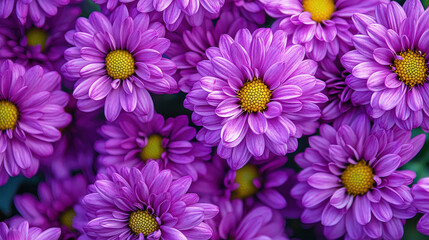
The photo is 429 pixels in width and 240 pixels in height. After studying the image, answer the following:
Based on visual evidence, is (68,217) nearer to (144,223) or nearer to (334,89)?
(144,223)

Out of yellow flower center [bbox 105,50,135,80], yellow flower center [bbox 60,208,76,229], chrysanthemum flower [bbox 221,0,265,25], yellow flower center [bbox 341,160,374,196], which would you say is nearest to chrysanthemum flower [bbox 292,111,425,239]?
yellow flower center [bbox 341,160,374,196]

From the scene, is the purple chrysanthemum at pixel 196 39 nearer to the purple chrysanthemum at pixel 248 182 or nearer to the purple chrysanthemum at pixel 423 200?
the purple chrysanthemum at pixel 248 182

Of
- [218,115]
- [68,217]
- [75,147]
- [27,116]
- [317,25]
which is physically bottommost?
[68,217]

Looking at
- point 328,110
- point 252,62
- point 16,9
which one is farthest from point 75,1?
point 328,110

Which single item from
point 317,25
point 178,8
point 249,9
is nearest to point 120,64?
point 178,8

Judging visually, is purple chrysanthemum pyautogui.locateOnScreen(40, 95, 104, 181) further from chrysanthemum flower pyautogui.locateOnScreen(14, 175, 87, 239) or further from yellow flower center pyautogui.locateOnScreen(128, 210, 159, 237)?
yellow flower center pyautogui.locateOnScreen(128, 210, 159, 237)
